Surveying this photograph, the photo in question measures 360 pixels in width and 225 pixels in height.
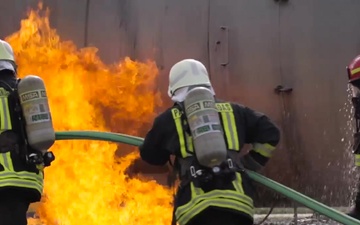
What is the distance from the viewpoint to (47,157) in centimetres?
384

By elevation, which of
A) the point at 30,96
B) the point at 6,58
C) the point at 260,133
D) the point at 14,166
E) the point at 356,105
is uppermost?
the point at 6,58

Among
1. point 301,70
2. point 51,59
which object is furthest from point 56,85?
point 301,70

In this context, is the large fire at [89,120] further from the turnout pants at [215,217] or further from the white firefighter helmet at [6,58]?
the turnout pants at [215,217]

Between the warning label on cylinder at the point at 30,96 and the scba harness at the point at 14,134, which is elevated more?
the warning label on cylinder at the point at 30,96

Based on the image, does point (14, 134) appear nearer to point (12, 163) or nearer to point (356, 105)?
point (12, 163)

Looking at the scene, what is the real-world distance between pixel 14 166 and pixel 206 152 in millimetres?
1038

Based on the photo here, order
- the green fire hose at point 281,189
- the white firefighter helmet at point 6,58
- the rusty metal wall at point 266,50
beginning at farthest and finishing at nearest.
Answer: the rusty metal wall at point 266,50, the white firefighter helmet at point 6,58, the green fire hose at point 281,189

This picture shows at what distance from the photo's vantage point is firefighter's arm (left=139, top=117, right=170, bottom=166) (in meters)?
3.73

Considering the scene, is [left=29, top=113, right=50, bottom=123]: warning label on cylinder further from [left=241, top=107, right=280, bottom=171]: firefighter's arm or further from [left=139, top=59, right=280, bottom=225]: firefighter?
[left=241, top=107, right=280, bottom=171]: firefighter's arm

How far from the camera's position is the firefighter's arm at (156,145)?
3730 mm

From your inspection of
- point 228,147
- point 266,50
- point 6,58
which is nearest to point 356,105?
point 266,50

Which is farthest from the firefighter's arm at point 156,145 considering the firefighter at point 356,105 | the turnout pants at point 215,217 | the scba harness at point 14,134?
the firefighter at point 356,105

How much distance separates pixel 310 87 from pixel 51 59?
7.04 feet

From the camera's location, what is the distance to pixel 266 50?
226 inches
